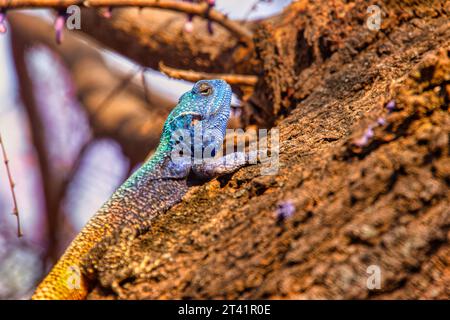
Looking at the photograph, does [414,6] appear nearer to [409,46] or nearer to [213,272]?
[409,46]

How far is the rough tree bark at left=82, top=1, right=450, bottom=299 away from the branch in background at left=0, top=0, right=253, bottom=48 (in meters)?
2.54

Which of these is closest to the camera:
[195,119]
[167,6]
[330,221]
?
[330,221]

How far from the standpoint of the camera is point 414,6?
13.5 feet

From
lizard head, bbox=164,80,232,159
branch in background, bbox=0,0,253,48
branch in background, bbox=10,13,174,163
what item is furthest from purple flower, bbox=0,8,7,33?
branch in background, bbox=10,13,174,163

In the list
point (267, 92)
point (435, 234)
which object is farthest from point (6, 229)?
point (435, 234)

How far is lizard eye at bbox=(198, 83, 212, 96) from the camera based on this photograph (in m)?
4.03

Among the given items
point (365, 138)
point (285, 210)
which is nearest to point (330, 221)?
point (285, 210)

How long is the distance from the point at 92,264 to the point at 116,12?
178 inches

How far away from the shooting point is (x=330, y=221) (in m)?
2.23

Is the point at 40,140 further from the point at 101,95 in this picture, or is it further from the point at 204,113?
the point at 204,113

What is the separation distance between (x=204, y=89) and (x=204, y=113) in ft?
0.66

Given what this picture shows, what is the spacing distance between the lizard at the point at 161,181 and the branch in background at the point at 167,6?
1608 mm

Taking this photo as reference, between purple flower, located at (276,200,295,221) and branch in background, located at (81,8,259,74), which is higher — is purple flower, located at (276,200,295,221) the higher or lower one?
the lower one

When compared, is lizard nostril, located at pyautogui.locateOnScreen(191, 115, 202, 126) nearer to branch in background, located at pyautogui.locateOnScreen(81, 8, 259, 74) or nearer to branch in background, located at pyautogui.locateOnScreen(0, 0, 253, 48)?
branch in background, located at pyautogui.locateOnScreen(0, 0, 253, 48)
